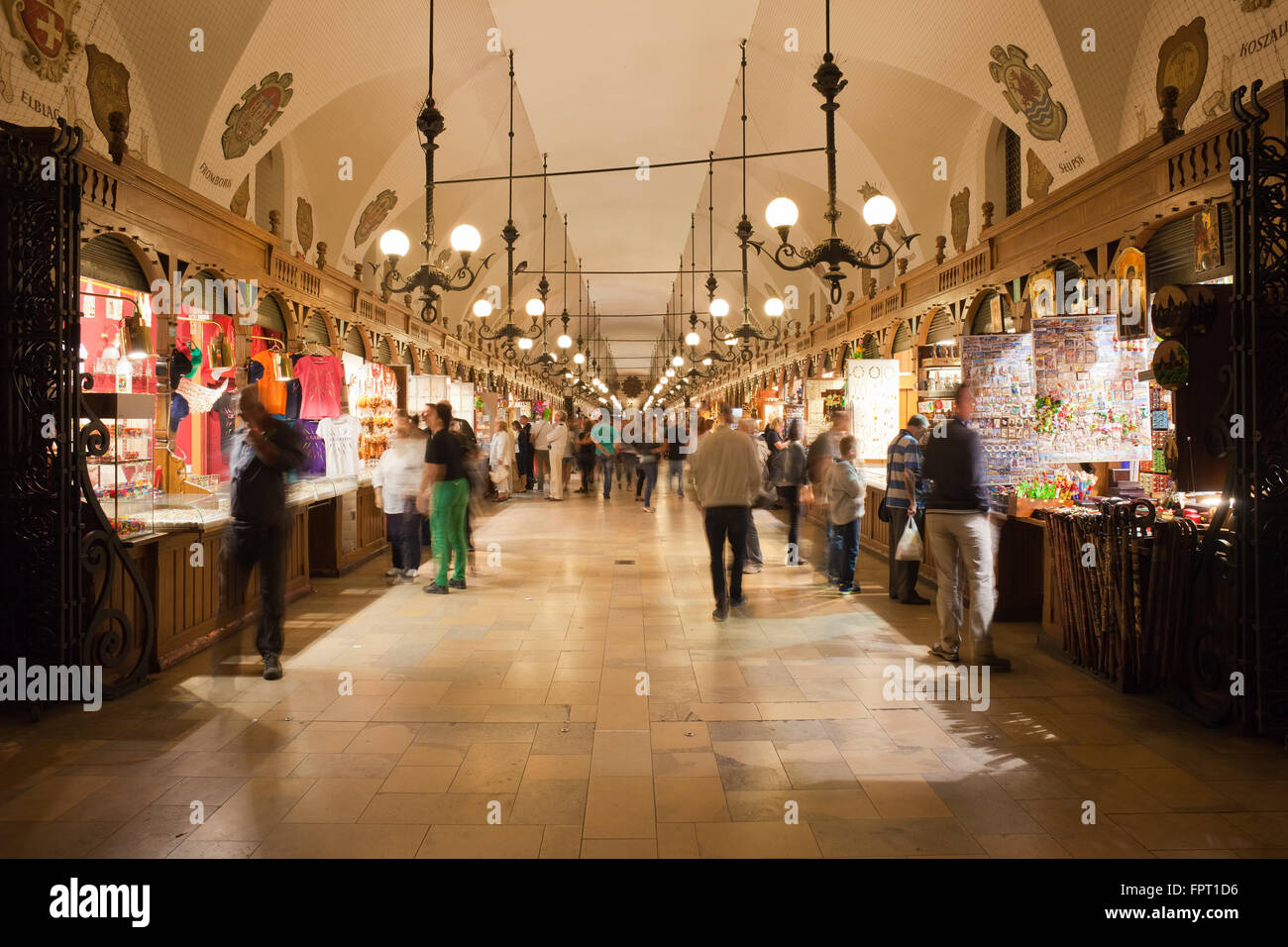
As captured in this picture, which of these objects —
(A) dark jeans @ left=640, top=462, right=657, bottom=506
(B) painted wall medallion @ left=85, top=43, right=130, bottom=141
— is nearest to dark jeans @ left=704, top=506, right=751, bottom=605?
(B) painted wall medallion @ left=85, top=43, right=130, bottom=141

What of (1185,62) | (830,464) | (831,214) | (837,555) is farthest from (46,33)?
(1185,62)

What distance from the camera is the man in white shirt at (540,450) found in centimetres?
1638

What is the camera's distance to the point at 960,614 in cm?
506

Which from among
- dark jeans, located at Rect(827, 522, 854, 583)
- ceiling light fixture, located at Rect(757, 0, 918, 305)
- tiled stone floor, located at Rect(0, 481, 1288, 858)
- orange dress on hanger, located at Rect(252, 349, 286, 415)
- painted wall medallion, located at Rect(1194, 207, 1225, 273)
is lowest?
tiled stone floor, located at Rect(0, 481, 1288, 858)

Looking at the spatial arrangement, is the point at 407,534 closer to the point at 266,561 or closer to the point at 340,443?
the point at 340,443

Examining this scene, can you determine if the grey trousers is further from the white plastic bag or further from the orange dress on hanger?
the orange dress on hanger

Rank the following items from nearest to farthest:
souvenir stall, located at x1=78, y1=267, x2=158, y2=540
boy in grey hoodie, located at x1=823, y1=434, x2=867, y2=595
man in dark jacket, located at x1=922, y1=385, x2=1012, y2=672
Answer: man in dark jacket, located at x1=922, y1=385, x2=1012, y2=672 → souvenir stall, located at x1=78, y1=267, x2=158, y2=540 → boy in grey hoodie, located at x1=823, y1=434, x2=867, y2=595

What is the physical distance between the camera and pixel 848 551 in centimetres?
711

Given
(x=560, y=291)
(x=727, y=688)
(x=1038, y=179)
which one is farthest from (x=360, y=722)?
(x=560, y=291)

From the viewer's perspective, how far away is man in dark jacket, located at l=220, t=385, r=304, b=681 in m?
4.67

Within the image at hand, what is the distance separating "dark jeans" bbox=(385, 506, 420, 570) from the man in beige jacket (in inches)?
118

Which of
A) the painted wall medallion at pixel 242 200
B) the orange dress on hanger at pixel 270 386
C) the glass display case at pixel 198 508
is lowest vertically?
the glass display case at pixel 198 508

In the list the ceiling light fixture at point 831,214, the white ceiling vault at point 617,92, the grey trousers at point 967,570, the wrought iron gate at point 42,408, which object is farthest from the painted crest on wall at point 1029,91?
the wrought iron gate at point 42,408
